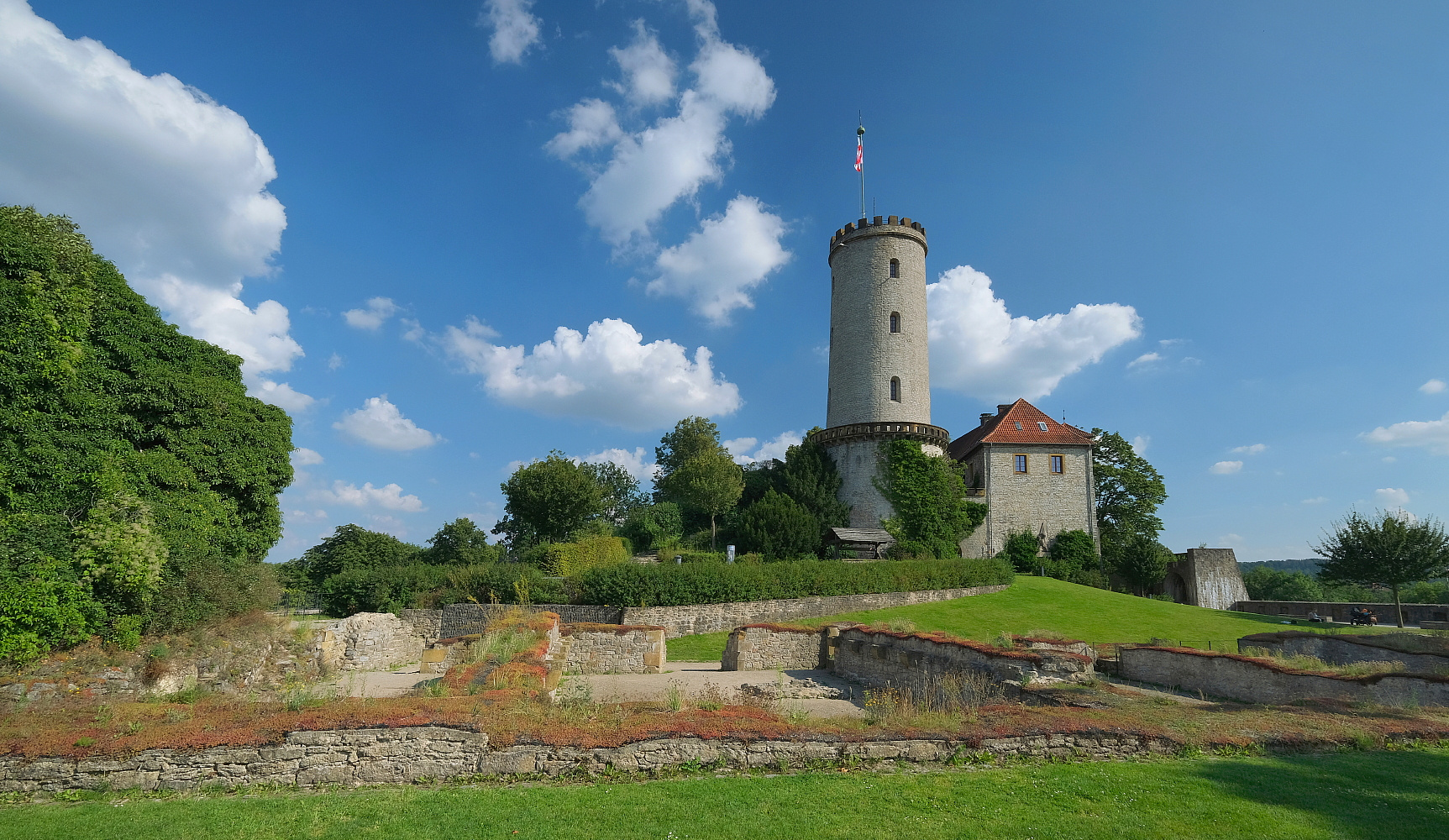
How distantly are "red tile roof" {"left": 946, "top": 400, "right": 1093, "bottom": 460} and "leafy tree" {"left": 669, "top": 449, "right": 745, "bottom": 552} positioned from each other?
44.6 feet

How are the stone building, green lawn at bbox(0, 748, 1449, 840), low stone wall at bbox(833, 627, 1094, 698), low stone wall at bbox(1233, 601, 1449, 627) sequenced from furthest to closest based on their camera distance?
the stone building
low stone wall at bbox(1233, 601, 1449, 627)
low stone wall at bbox(833, 627, 1094, 698)
green lawn at bbox(0, 748, 1449, 840)

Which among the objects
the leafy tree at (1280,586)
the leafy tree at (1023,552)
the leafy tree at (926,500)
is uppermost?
the leafy tree at (926,500)

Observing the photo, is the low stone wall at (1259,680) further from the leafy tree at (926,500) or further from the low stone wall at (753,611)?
the leafy tree at (926,500)

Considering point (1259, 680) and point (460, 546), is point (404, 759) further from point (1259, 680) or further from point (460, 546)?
point (460, 546)

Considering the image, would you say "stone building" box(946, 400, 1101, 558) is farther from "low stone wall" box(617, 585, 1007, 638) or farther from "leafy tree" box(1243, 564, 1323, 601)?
"leafy tree" box(1243, 564, 1323, 601)

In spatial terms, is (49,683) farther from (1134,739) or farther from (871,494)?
(871,494)

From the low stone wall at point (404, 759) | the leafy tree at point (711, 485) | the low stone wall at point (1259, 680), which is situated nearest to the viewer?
the low stone wall at point (404, 759)

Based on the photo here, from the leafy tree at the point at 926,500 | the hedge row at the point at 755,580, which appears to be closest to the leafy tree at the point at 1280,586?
the leafy tree at the point at 926,500

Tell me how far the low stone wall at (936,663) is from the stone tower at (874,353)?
22400 millimetres

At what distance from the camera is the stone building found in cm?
3925

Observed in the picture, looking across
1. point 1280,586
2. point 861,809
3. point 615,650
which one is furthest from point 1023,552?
point 1280,586

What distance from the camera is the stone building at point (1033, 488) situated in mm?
39250

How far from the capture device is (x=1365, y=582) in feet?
103

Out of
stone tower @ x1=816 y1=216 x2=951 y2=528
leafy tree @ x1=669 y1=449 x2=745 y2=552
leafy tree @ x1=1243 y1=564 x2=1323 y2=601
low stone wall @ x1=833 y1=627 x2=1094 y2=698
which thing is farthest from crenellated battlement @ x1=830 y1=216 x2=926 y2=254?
leafy tree @ x1=1243 y1=564 x2=1323 y2=601
